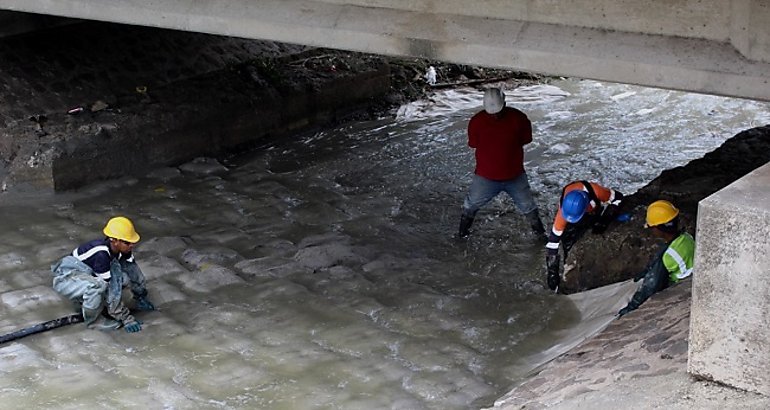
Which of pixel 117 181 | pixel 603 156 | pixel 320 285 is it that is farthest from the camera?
pixel 603 156

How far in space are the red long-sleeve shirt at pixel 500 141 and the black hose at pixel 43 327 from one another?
424 centimetres

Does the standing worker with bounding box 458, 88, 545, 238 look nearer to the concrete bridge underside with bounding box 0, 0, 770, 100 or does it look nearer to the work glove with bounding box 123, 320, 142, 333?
the concrete bridge underside with bounding box 0, 0, 770, 100

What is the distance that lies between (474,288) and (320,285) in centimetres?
143

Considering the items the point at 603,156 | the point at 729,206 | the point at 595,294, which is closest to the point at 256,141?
the point at 603,156

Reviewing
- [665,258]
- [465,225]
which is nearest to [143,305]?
[465,225]

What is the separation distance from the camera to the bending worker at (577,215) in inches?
358

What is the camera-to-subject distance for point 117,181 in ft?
41.5

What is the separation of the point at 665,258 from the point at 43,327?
195 inches

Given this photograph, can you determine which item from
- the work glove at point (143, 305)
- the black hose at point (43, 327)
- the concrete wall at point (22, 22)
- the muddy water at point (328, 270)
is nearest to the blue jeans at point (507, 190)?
the muddy water at point (328, 270)

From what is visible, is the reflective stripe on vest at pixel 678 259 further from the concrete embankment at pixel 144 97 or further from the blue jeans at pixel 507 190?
the concrete embankment at pixel 144 97

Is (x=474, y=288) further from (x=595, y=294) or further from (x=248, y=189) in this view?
(x=248, y=189)

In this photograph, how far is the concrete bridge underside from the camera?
685 centimetres

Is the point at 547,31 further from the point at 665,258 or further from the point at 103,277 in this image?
the point at 103,277

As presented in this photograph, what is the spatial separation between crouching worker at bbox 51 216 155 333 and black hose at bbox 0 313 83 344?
121mm
